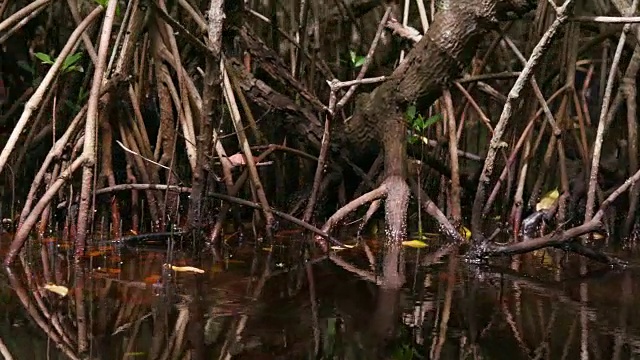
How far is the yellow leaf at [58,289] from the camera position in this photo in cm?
266

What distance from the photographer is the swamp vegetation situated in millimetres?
2457

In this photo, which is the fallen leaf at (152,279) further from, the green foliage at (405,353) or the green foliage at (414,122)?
the green foliage at (414,122)

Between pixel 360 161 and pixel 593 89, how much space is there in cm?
294

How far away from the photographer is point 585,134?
448cm

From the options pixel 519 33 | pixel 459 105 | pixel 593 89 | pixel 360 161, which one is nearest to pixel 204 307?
pixel 360 161

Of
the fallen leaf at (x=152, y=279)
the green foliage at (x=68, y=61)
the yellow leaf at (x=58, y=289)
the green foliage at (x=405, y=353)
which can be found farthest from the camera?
the green foliage at (x=68, y=61)

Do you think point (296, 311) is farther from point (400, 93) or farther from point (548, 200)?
point (548, 200)

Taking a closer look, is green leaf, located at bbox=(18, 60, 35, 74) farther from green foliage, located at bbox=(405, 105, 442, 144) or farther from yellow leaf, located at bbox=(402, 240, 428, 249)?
yellow leaf, located at bbox=(402, 240, 428, 249)

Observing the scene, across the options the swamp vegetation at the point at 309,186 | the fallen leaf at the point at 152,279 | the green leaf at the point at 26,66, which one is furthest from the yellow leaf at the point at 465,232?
the green leaf at the point at 26,66

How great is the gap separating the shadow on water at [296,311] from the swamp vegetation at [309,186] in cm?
1

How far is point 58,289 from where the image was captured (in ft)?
8.86

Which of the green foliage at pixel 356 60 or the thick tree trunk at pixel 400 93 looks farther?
the green foliage at pixel 356 60

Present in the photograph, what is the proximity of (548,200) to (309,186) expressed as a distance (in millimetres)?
1192

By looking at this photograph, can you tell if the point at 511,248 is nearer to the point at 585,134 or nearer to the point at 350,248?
the point at 350,248
